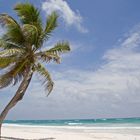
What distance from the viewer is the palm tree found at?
48.9 ft

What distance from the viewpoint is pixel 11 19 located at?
1545 centimetres

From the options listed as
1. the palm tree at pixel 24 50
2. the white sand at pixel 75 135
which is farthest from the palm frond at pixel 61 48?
the white sand at pixel 75 135

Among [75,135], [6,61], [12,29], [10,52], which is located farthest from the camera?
[75,135]

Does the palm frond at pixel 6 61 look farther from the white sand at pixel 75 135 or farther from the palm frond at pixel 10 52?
the white sand at pixel 75 135

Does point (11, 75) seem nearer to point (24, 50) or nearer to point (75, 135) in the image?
point (24, 50)

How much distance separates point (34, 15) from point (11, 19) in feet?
4.59

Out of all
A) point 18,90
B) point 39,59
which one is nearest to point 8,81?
point 18,90

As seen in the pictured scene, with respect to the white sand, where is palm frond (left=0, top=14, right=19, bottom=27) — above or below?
above

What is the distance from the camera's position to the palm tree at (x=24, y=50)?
48.9ft

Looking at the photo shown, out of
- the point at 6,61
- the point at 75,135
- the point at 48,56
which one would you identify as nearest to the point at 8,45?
the point at 6,61

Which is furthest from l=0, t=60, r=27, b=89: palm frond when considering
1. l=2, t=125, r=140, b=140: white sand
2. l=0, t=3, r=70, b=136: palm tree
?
l=2, t=125, r=140, b=140: white sand

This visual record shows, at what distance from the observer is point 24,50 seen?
15.7m

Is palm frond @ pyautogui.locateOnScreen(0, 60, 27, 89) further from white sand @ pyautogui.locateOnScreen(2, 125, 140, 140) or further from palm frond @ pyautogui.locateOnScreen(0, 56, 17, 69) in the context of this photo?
white sand @ pyautogui.locateOnScreen(2, 125, 140, 140)

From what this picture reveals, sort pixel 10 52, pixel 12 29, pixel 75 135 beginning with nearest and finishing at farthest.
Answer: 1. pixel 10 52
2. pixel 12 29
3. pixel 75 135
